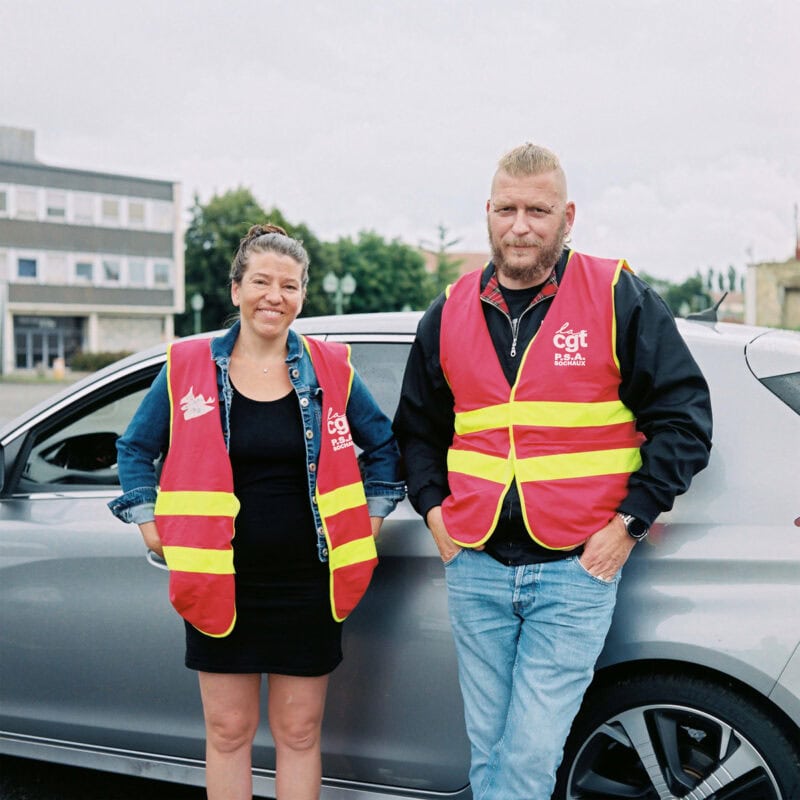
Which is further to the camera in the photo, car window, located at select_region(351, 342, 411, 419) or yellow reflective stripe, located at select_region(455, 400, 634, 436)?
car window, located at select_region(351, 342, 411, 419)

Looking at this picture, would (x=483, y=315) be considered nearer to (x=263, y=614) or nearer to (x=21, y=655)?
(x=263, y=614)

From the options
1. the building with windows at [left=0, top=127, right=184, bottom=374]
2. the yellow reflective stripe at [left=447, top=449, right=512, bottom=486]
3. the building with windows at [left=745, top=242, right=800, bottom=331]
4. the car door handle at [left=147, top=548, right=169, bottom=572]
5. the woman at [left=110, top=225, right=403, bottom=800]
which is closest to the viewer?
the yellow reflective stripe at [left=447, top=449, right=512, bottom=486]

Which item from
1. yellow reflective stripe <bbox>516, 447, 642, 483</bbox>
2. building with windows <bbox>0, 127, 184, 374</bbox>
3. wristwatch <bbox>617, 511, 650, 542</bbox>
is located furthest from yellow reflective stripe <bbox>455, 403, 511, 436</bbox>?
building with windows <bbox>0, 127, 184, 374</bbox>

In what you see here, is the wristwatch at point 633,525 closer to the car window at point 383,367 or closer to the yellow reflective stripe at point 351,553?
the yellow reflective stripe at point 351,553

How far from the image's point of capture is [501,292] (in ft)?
8.58

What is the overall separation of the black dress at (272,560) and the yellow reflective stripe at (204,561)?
6cm

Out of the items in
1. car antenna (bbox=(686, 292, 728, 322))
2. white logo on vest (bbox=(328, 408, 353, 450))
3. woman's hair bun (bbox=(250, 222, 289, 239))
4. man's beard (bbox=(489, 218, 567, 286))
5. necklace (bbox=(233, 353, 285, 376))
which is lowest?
white logo on vest (bbox=(328, 408, 353, 450))

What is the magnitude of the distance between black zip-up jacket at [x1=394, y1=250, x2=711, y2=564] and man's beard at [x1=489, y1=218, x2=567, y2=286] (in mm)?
51

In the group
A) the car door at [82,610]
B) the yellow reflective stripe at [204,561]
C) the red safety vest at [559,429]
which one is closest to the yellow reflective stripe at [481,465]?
the red safety vest at [559,429]

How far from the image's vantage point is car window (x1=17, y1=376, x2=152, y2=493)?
10.9 ft

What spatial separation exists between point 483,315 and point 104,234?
5430 centimetres

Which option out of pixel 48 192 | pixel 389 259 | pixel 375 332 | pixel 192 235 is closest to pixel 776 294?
pixel 389 259

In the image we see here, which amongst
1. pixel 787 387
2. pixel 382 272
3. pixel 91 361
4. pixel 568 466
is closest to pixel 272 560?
pixel 568 466

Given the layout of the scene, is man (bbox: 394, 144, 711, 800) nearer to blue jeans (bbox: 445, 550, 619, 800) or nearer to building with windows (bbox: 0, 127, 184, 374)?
blue jeans (bbox: 445, 550, 619, 800)
